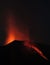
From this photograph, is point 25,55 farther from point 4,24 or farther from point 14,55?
point 4,24

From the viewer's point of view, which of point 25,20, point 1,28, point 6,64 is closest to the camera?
point 6,64

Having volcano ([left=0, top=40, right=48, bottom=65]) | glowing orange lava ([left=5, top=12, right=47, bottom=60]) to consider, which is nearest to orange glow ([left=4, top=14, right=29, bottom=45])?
glowing orange lava ([left=5, top=12, right=47, bottom=60])

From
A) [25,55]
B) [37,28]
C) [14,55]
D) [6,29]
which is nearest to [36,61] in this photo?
[25,55]

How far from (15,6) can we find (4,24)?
1.61 ft

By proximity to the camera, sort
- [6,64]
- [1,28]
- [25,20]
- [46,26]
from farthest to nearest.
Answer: [46,26], [25,20], [1,28], [6,64]

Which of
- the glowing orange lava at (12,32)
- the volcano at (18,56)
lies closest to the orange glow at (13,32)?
the glowing orange lava at (12,32)

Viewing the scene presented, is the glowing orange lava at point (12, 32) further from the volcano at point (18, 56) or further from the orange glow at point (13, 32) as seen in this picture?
the volcano at point (18, 56)

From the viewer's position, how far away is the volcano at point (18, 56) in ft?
7.64

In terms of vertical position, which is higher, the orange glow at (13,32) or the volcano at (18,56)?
the orange glow at (13,32)

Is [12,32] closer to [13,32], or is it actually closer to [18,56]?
[13,32]

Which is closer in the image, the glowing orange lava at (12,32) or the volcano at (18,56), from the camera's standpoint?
the volcano at (18,56)

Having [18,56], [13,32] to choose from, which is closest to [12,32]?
[13,32]

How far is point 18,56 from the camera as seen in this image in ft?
7.79

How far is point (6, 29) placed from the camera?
11.8 feet
